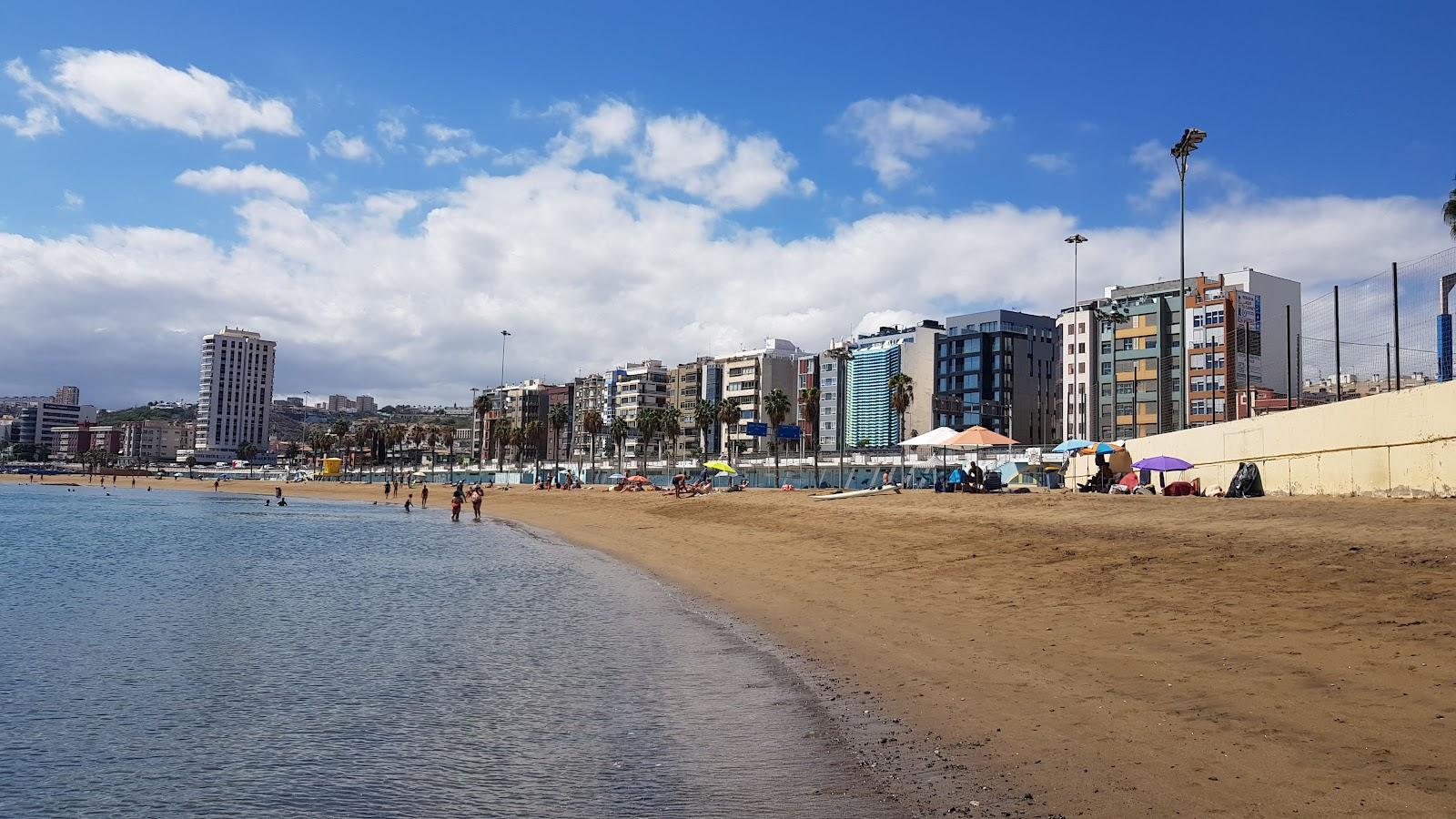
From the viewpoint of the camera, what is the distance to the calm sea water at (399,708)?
7.51m

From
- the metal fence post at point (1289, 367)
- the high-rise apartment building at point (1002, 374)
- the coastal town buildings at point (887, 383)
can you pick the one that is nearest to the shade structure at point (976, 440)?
the metal fence post at point (1289, 367)

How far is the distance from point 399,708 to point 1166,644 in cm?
845

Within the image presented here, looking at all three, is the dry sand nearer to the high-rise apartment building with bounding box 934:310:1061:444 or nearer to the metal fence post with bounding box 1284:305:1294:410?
the metal fence post with bounding box 1284:305:1294:410

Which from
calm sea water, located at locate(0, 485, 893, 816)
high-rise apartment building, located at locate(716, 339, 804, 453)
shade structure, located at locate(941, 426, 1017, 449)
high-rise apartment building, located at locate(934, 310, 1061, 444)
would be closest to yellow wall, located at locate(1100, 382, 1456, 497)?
shade structure, located at locate(941, 426, 1017, 449)

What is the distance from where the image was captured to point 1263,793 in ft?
20.5

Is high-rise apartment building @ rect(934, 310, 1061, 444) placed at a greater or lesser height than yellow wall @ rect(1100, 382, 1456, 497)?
greater

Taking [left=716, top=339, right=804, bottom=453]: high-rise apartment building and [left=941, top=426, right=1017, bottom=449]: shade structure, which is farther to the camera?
[left=716, top=339, right=804, bottom=453]: high-rise apartment building

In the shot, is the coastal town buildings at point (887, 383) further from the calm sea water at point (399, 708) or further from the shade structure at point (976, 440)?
the calm sea water at point (399, 708)

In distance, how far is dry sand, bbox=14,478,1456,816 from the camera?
666 centimetres

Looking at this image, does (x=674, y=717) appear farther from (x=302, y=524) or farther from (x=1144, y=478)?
(x=302, y=524)

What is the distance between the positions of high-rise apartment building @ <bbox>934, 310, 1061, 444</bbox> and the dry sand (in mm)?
96172

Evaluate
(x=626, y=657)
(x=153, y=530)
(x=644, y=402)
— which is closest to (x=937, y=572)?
(x=626, y=657)

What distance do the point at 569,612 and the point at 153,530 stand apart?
38.2 metres

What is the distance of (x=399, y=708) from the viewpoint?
411 inches
